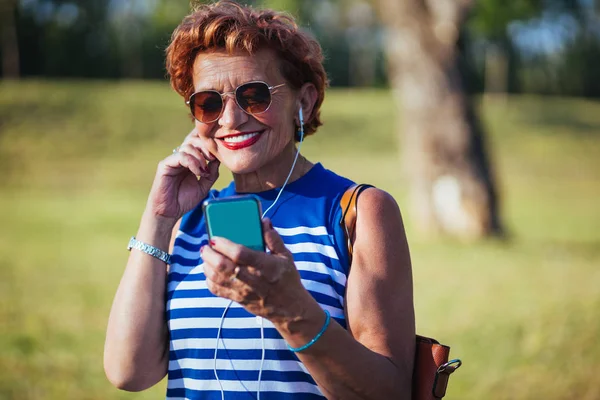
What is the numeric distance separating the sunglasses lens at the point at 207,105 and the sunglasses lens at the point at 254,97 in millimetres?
76

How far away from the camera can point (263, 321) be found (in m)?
2.23

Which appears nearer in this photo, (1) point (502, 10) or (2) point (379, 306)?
(2) point (379, 306)

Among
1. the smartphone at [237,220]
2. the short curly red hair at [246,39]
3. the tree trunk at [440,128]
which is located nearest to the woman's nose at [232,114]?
the short curly red hair at [246,39]

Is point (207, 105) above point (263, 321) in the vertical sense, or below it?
above

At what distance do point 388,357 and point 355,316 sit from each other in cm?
14

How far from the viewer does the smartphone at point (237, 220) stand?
186 centimetres

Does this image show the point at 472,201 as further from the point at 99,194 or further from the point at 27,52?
the point at 27,52

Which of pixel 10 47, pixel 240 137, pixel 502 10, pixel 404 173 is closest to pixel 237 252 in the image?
pixel 240 137

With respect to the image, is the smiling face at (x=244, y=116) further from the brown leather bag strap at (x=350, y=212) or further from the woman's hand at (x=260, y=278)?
the woman's hand at (x=260, y=278)

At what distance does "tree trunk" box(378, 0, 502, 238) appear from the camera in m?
13.2

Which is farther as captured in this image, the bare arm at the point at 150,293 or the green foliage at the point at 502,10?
the green foliage at the point at 502,10

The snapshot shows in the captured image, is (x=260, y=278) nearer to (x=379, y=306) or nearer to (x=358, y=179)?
(x=379, y=306)

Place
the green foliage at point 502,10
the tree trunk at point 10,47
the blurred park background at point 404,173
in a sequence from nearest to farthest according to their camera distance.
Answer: the blurred park background at point 404,173, the green foliage at point 502,10, the tree trunk at point 10,47

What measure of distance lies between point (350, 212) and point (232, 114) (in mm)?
482
